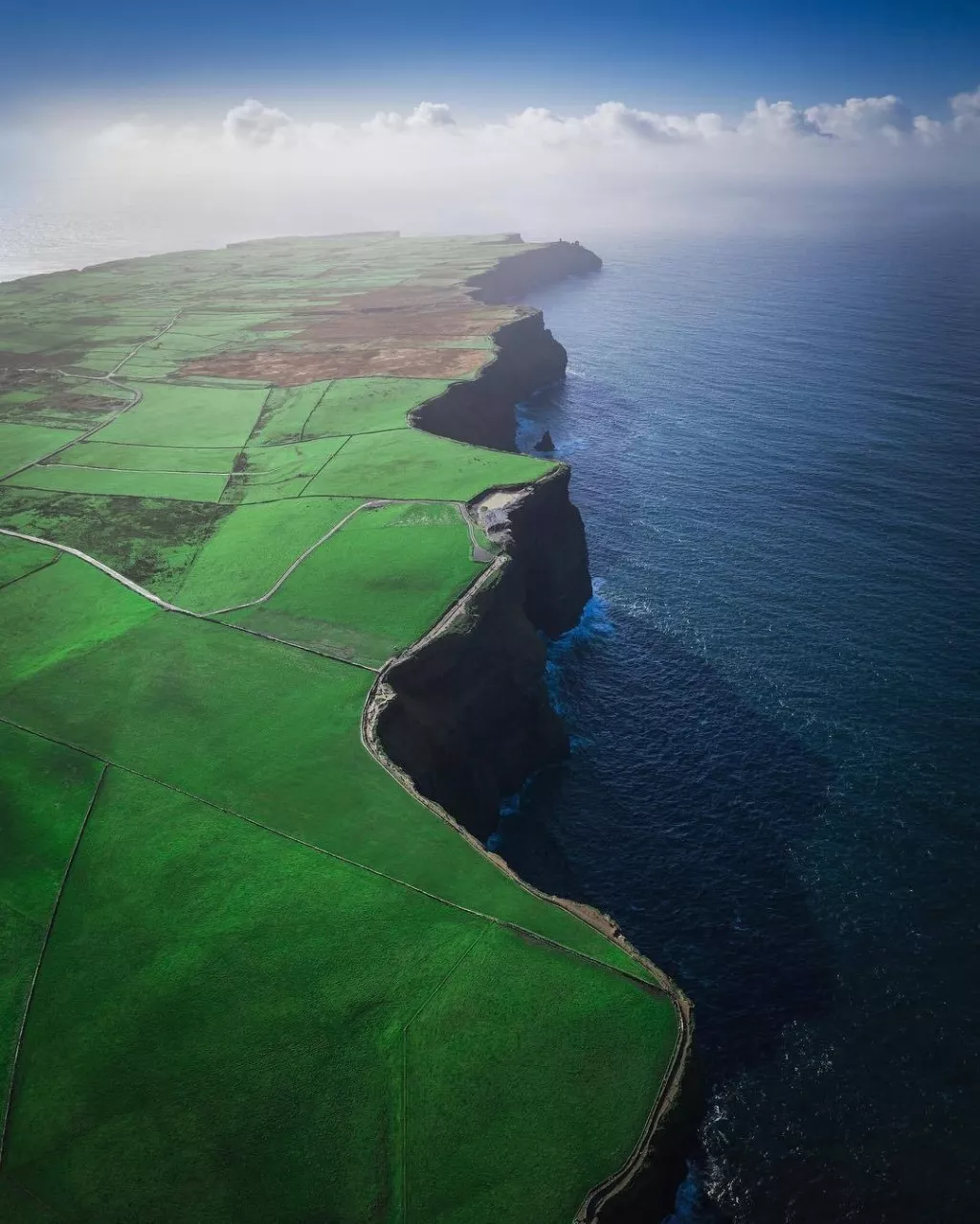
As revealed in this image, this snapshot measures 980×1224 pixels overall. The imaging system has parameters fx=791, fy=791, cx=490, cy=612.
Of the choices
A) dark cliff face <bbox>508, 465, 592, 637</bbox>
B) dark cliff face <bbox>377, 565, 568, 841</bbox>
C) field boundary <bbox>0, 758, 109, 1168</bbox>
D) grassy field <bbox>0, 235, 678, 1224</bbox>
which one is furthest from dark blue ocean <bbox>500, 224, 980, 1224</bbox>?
field boundary <bbox>0, 758, 109, 1168</bbox>

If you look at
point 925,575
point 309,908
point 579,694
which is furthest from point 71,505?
point 925,575

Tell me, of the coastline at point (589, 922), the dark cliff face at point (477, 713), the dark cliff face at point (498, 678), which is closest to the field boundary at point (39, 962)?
the coastline at point (589, 922)

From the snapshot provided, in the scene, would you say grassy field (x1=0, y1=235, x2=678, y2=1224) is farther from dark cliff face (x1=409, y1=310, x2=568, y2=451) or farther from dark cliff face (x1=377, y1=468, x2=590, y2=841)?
dark cliff face (x1=409, y1=310, x2=568, y2=451)

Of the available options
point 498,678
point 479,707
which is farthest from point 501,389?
point 479,707

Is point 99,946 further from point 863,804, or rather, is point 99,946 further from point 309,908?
point 863,804

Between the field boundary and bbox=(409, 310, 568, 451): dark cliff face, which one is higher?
bbox=(409, 310, 568, 451): dark cliff face
